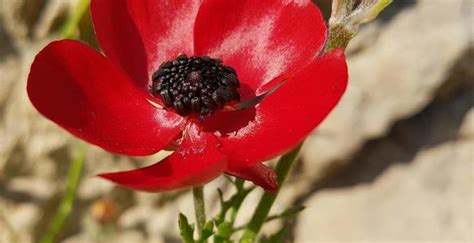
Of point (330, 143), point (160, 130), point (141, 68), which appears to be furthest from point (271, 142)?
point (330, 143)

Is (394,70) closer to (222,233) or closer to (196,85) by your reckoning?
(196,85)

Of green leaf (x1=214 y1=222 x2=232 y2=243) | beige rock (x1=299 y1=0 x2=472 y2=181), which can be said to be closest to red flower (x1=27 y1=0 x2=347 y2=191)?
green leaf (x1=214 y1=222 x2=232 y2=243)

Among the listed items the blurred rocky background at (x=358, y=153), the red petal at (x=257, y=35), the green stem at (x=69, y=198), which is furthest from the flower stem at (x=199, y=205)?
the blurred rocky background at (x=358, y=153)

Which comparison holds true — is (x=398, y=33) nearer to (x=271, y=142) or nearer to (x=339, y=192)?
(x=339, y=192)

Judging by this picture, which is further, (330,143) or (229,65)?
(330,143)

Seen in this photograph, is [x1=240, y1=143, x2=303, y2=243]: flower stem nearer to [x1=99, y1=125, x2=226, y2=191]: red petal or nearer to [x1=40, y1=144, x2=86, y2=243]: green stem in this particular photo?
[x1=99, y1=125, x2=226, y2=191]: red petal

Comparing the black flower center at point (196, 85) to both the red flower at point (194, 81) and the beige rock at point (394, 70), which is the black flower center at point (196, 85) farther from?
the beige rock at point (394, 70)
